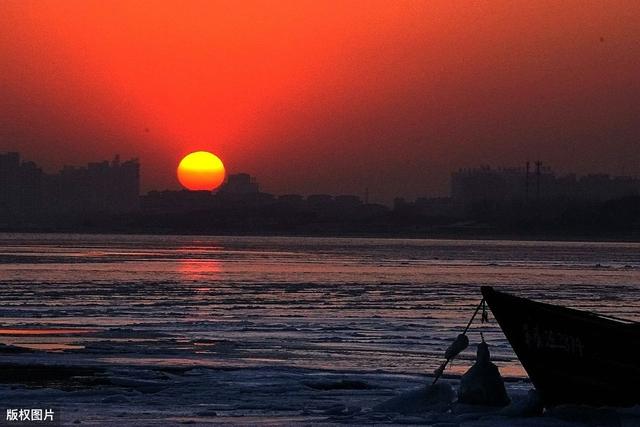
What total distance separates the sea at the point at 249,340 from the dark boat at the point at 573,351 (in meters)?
0.81

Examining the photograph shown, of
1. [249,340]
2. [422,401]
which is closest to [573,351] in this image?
[422,401]

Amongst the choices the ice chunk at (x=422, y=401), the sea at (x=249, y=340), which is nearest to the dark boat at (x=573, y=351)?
the sea at (x=249, y=340)

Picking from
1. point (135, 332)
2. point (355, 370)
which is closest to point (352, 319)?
point (135, 332)

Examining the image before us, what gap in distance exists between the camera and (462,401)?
710 inches

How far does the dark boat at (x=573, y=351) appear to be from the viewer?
17.4m

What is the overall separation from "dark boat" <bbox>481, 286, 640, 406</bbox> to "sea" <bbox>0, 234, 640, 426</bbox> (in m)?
0.81

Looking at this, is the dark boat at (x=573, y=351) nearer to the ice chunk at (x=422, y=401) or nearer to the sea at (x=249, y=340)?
the sea at (x=249, y=340)

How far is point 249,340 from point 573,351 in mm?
9603

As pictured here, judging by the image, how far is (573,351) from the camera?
58.3 ft

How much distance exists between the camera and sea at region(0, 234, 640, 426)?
17422 mm

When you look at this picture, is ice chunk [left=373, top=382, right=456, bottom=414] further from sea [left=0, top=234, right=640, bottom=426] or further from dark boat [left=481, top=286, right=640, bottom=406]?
dark boat [left=481, top=286, right=640, bottom=406]

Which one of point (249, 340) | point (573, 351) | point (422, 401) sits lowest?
point (422, 401)

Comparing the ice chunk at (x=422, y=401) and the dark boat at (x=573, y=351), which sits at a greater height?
the dark boat at (x=573, y=351)

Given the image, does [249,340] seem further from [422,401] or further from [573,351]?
[573,351]
